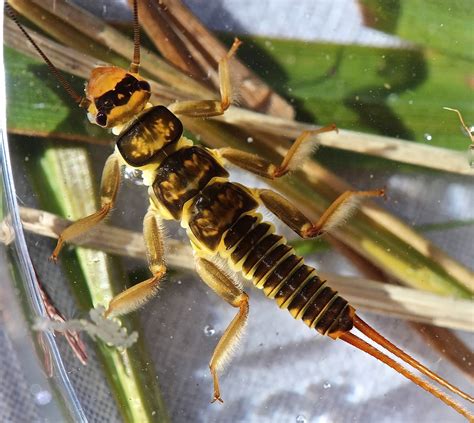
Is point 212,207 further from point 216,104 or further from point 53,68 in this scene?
point 53,68

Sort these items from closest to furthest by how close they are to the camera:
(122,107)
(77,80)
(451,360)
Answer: (122,107)
(77,80)
(451,360)

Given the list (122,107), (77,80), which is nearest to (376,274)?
(122,107)

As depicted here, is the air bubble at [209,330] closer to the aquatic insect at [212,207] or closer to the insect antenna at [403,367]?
the aquatic insect at [212,207]

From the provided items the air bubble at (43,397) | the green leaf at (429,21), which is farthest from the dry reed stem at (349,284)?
the green leaf at (429,21)

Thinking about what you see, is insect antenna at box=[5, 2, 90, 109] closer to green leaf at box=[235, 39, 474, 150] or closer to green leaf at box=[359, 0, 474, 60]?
green leaf at box=[235, 39, 474, 150]

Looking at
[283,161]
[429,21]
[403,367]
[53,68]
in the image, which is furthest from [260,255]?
[429,21]

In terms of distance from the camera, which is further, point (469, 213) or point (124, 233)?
point (469, 213)

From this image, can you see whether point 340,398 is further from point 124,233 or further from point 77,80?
point 77,80

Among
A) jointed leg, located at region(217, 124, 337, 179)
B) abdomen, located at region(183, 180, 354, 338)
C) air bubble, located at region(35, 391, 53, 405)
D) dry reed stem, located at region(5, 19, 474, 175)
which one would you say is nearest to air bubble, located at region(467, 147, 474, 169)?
dry reed stem, located at region(5, 19, 474, 175)
